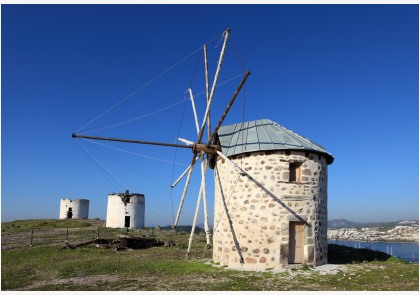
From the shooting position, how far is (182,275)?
1329cm

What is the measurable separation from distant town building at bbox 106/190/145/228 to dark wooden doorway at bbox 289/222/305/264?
28.8 m

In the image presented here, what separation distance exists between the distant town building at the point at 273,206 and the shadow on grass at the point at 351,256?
1.67 m

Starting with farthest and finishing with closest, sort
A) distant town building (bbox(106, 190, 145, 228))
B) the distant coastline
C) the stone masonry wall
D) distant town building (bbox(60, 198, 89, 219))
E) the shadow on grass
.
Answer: the distant coastline, distant town building (bbox(60, 198, 89, 219)), distant town building (bbox(106, 190, 145, 228)), the shadow on grass, the stone masonry wall

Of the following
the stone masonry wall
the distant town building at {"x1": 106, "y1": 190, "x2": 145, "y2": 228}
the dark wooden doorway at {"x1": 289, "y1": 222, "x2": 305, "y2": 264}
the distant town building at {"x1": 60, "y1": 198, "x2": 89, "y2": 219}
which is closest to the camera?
the stone masonry wall

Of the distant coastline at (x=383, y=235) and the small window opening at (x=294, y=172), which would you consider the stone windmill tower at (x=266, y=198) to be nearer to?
the small window opening at (x=294, y=172)

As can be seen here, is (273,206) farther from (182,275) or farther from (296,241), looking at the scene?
(182,275)

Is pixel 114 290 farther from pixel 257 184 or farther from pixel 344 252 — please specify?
pixel 344 252

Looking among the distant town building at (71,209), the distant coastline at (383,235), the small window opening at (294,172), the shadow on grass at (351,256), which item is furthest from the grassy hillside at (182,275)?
the distant coastline at (383,235)

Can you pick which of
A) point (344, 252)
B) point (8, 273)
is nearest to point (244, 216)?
point (344, 252)

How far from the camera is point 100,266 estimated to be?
15789mm

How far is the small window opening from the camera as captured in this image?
1568cm

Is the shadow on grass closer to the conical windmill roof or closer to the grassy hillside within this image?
the grassy hillside

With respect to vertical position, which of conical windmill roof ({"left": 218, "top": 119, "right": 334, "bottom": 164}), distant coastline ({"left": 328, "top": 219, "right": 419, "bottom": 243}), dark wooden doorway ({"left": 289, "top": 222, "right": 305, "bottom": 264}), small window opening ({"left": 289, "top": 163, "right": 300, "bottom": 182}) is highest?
conical windmill roof ({"left": 218, "top": 119, "right": 334, "bottom": 164})

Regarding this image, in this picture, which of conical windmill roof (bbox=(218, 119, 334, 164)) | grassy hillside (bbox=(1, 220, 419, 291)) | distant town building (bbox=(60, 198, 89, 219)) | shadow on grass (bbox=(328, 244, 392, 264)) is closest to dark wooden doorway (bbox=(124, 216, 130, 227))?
distant town building (bbox=(60, 198, 89, 219))
